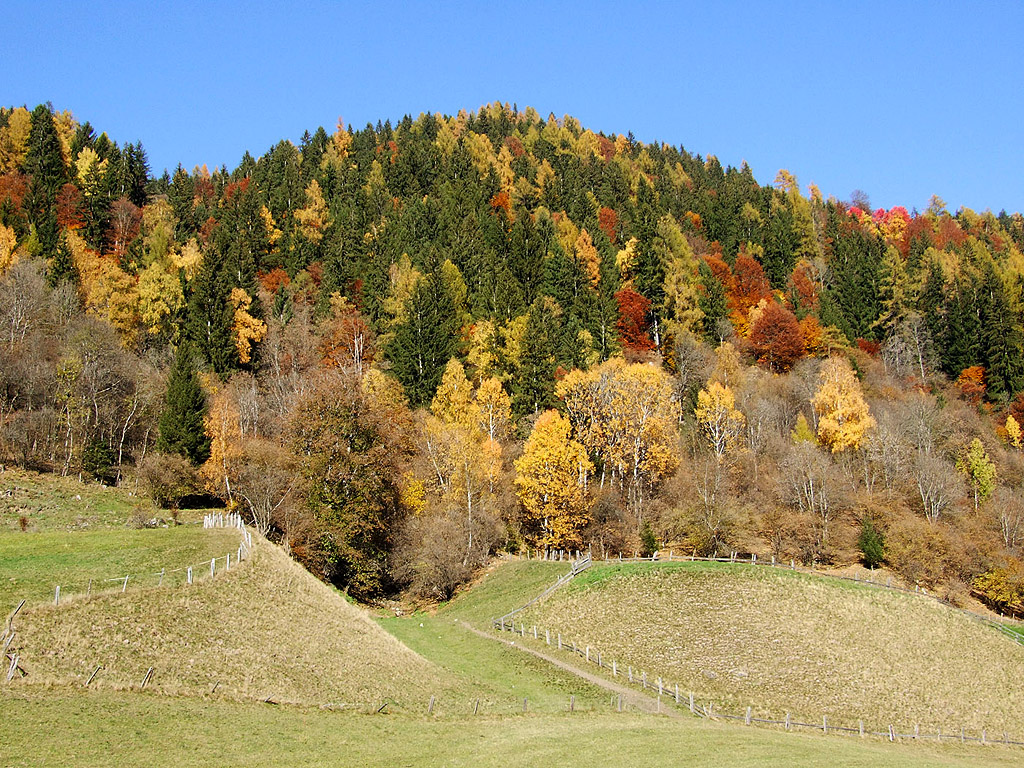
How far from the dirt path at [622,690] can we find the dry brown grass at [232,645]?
7.88 m

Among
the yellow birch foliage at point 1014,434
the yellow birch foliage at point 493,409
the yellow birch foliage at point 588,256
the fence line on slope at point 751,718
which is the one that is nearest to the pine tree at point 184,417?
the yellow birch foliage at point 493,409

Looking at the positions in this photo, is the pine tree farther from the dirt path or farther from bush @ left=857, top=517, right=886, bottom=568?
bush @ left=857, top=517, right=886, bottom=568

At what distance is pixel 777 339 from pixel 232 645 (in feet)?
279

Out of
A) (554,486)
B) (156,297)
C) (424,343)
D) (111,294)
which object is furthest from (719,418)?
(111,294)

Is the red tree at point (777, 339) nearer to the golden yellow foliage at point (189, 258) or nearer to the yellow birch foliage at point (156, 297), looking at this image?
the golden yellow foliage at point (189, 258)

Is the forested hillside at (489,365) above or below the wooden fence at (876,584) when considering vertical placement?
above

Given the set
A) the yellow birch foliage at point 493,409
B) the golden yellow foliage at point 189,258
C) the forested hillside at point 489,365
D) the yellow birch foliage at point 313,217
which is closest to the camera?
the forested hillside at point 489,365

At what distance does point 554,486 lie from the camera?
66.2 metres

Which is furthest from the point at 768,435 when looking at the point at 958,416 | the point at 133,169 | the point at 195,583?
the point at 133,169

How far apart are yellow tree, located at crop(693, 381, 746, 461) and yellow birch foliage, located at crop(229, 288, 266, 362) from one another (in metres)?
48.3

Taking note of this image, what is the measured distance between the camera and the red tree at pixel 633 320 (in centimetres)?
10069

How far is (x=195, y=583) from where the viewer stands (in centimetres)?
3638

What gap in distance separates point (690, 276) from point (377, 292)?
42152 millimetres

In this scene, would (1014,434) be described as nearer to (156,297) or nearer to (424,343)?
(424,343)
